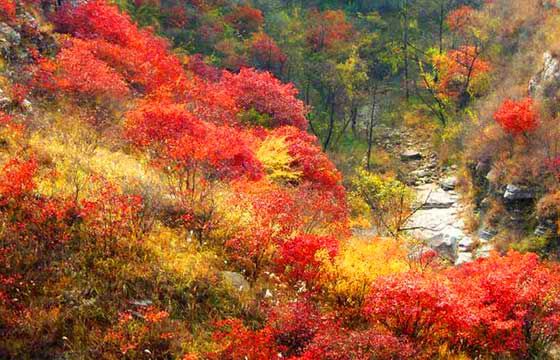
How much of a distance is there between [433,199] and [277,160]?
557 inches

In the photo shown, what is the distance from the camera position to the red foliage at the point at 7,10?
67.0 ft

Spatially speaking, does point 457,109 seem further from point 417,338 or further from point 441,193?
point 417,338

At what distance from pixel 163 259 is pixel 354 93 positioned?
2999 centimetres

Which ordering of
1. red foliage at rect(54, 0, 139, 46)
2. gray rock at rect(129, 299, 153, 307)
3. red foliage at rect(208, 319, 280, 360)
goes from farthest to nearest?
red foliage at rect(54, 0, 139, 46), gray rock at rect(129, 299, 153, 307), red foliage at rect(208, 319, 280, 360)

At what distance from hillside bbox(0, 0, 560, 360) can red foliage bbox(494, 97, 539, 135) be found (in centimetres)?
10

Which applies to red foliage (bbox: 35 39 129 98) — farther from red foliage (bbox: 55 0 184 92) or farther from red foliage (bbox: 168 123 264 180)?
red foliage (bbox: 168 123 264 180)

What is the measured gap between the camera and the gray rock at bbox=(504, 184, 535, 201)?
2536 centimetres

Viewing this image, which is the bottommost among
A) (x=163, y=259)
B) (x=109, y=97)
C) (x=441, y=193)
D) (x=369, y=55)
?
(x=441, y=193)

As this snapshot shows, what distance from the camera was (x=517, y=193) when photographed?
2559 centimetres

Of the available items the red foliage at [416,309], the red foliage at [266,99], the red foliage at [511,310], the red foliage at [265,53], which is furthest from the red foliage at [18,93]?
the red foliage at [265,53]

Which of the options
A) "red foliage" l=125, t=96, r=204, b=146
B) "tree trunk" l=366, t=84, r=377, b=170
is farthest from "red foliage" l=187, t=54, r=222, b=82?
"red foliage" l=125, t=96, r=204, b=146

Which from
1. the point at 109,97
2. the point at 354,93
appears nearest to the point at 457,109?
the point at 354,93

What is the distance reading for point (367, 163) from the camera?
36.8 meters

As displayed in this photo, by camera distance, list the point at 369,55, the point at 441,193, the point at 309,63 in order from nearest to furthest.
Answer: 1. the point at 441,193
2. the point at 309,63
3. the point at 369,55
